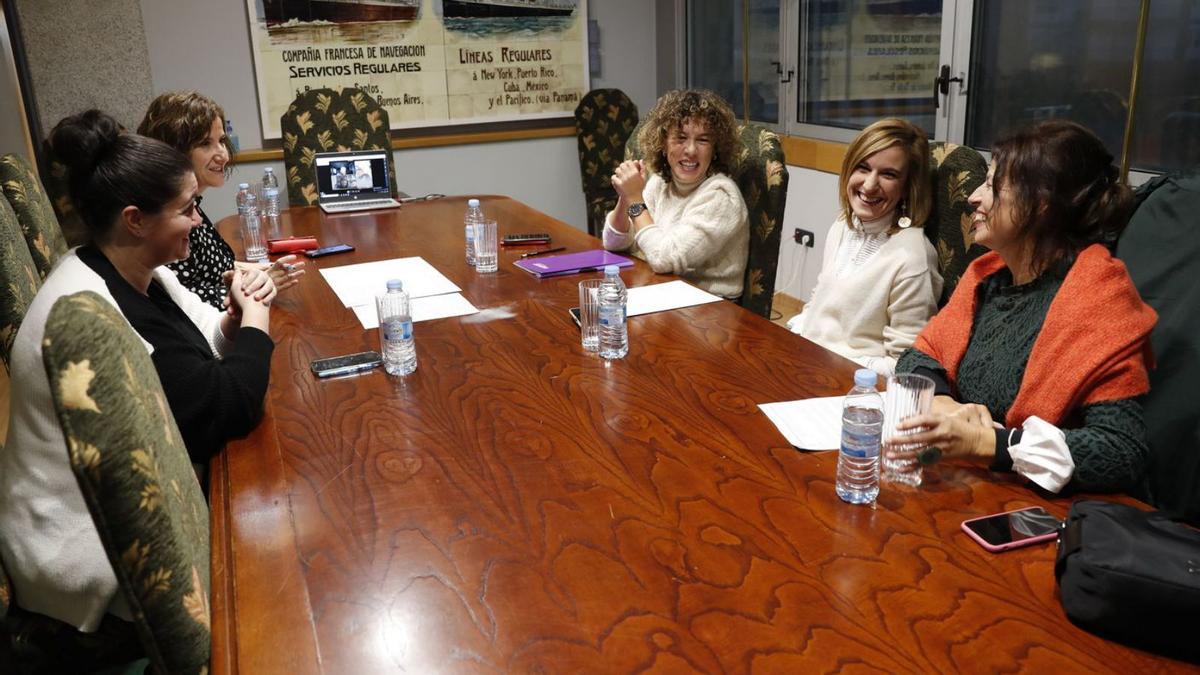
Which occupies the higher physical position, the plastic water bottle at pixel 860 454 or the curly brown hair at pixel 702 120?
the curly brown hair at pixel 702 120

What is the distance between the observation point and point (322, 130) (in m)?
3.82

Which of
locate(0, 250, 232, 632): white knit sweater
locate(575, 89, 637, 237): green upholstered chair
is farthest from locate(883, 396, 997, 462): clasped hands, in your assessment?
locate(575, 89, 637, 237): green upholstered chair

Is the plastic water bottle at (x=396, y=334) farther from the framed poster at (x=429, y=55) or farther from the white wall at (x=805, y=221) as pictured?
the framed poster at (x=429, y=55)

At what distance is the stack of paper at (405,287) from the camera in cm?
199

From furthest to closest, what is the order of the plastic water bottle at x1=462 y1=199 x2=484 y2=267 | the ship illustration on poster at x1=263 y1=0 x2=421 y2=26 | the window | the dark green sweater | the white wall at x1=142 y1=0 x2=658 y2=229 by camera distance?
1. the ship illustration on poster at x1=263 y1=0 x2=421 y2=26
2. the white wall at x1=142 y1=0 x2=658 y2=229
3. the window
4. the plastic water bottle at x1=462 y1=199 x2=484 y2=267
5. the dark green sweater

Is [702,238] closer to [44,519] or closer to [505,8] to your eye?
[44,519]

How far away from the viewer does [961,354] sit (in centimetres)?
156

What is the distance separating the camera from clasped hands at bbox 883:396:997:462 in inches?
46.1

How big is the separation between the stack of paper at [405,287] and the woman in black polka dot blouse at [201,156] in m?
0.16

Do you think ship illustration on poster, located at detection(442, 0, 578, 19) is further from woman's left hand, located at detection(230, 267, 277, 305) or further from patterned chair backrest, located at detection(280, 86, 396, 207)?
woman's left hand, located at detection(230, 267, 277, 305)

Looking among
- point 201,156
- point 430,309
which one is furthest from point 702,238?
point 201,156

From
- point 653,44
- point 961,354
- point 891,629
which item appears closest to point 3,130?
point 653,44

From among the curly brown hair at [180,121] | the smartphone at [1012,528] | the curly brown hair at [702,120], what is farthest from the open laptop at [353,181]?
the smartphone at [1012,528]

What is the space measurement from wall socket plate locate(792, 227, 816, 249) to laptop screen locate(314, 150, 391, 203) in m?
1.86
